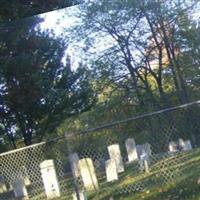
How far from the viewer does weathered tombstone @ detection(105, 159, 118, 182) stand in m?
8.65

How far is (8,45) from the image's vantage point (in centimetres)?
1103

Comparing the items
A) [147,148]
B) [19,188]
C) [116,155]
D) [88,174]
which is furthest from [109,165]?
[19,188]

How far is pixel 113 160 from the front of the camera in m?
8.80

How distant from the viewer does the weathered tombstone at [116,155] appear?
A: 8.73 metres

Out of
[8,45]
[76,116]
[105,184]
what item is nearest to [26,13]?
[8,45]

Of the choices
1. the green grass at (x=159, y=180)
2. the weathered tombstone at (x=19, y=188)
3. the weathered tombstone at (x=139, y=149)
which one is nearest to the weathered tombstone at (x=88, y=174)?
the green grass at (x=159, y=180)

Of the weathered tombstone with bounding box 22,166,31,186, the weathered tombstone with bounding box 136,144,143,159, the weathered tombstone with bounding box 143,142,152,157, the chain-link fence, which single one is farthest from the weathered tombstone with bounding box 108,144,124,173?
the weathered tombstone with bounding box 22,166,31,186

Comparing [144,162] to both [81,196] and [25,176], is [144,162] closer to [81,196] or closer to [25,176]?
[81,196]

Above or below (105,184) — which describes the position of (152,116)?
above

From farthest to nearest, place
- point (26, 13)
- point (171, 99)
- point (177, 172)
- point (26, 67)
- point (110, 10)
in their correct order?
point (26, 13), point (26, 67), point (110, 10), point (171, 99), point (177, 172)

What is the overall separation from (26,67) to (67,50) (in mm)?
932

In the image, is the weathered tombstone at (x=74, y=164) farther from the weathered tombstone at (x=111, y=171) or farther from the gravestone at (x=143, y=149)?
the gravestone at (x=143, y=149)

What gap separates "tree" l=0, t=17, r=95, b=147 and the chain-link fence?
0.92 meters

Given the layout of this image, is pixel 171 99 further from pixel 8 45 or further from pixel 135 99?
pixel 8 45
